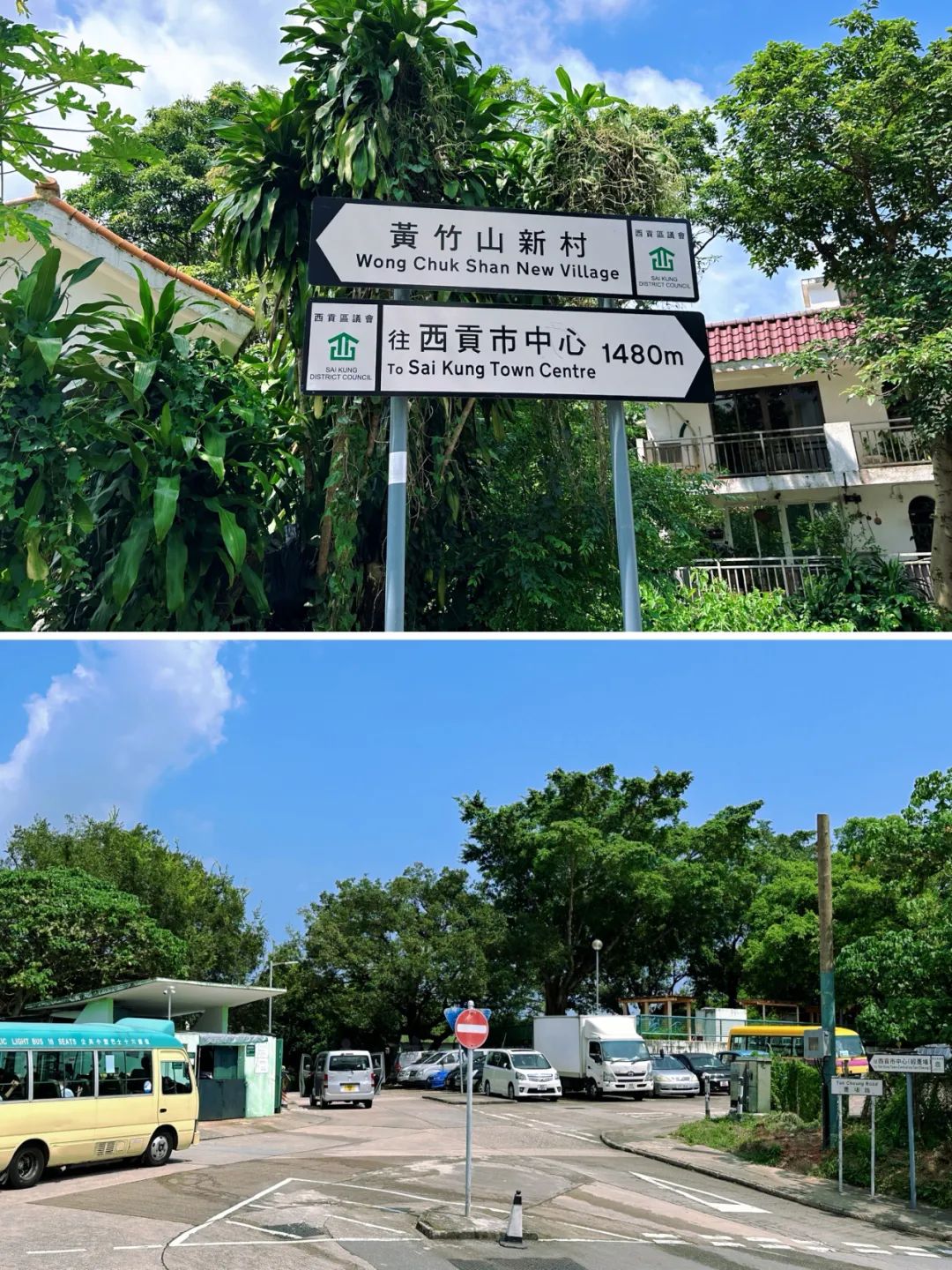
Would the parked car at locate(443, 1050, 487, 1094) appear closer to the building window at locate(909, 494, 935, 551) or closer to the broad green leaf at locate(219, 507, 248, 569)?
the building window at locate(909, 494, 935, 551)

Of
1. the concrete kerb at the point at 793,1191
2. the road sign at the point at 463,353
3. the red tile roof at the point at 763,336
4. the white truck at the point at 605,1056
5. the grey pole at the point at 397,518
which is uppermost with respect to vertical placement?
the red tile roof at the point at 763,336

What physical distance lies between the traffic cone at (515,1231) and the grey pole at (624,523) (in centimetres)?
496

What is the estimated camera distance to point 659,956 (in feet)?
134

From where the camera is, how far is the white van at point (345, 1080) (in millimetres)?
25875

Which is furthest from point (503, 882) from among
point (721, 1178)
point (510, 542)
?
point (510, 542)

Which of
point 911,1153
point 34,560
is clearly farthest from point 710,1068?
point 34,560

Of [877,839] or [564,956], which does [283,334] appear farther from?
[564,956]

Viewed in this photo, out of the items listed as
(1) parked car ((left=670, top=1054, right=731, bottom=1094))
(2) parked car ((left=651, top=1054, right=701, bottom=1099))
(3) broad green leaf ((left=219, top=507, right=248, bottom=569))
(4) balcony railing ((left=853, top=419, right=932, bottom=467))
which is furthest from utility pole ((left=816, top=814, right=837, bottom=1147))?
(1) parked car ((left=670, top=1054, right=731, bottom=1094))

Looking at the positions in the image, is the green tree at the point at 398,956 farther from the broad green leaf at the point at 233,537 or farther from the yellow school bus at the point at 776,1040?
the broad green leaf at the point at 233,537

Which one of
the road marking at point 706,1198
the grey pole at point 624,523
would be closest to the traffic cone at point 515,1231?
the road marking at point 706,1198

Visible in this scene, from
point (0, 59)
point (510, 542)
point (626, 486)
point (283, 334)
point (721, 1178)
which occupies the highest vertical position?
point (0, 59)

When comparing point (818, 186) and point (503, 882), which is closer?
point (818, 186)

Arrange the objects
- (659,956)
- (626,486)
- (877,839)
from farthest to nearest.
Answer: (659,956)
(877,839)
(626,486)

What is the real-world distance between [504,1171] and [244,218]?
10780mm
